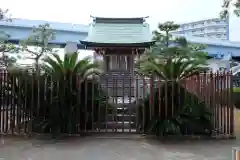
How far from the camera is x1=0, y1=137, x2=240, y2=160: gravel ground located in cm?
800

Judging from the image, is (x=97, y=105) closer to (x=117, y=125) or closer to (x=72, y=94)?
(x=72, y=94)

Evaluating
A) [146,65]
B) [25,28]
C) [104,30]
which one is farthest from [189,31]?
[146,65]

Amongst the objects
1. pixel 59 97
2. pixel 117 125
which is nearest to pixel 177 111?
pixel 117 125

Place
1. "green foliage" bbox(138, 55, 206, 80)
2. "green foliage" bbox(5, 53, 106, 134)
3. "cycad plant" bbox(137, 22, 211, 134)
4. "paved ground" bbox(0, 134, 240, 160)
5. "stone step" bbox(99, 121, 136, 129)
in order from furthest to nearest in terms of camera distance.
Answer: "stone step" bbox(99, 121, 136, 129), "green foliage" bbox(138, 55, 206, 80), "green foliage" bbox(5, 53, 106, 134), "cycad plant" bbox(137, 22, 211, 134), "paved ground" bbox(0, 134, 240, 160)

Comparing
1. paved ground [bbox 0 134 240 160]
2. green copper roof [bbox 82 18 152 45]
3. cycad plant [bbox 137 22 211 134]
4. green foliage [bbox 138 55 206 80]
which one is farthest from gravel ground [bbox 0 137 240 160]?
green copper roof [bbox 82 18 152 45]

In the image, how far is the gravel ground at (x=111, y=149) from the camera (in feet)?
26.2

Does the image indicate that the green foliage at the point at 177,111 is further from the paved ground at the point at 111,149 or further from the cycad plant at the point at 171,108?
the paved ground at the point at 111,149

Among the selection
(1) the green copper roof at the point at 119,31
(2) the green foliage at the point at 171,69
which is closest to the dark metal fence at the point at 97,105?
(2) the green foliage at the point at 171,69

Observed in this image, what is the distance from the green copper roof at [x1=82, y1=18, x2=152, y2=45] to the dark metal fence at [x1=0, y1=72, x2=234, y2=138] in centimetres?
888

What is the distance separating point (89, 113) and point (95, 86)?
88cm

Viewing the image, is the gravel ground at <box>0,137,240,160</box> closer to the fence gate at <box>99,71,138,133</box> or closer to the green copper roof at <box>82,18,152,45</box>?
the fence gate at <box>99,71,138,133</box>

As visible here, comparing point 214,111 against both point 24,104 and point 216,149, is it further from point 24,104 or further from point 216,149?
point 24,104

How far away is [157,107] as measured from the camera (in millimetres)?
10703

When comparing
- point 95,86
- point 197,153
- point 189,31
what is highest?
point 189,31
